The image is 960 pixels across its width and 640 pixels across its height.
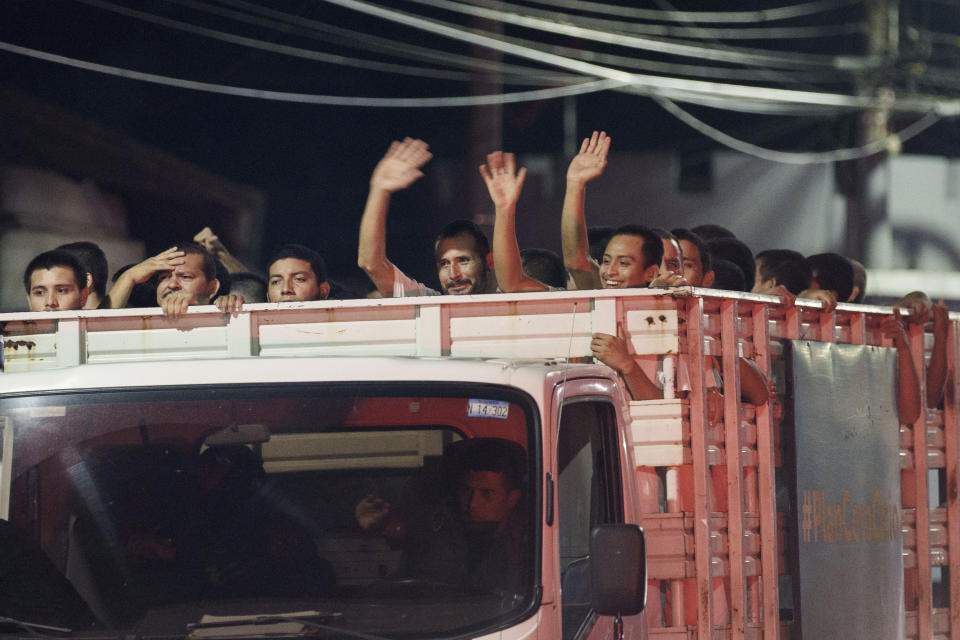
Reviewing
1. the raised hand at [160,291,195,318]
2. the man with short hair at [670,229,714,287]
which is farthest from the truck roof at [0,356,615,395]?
the man with short hair at [670,229,714,287]

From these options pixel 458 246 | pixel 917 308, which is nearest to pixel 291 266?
pixel 458 246

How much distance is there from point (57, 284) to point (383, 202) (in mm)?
1641

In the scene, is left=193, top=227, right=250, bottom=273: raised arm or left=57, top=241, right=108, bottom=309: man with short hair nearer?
left=57, top=241, right=108, bottom=309: man with short hair

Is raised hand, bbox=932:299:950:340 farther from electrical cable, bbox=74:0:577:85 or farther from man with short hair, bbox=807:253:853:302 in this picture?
electrical cable, bbox=74:0:577:85

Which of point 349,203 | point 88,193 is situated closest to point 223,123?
point 349,203

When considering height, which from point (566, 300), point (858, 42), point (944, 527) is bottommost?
point (944, 527)

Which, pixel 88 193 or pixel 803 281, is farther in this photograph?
pixel 88 193

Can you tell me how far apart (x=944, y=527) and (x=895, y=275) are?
23.4 metres

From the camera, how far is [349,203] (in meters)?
25.5

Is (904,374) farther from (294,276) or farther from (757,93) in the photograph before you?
(757,93)

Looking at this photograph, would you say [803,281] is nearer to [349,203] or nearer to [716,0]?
[349,203]

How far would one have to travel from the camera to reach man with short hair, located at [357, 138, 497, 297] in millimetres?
6695

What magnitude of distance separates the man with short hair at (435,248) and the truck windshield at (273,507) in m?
2.76

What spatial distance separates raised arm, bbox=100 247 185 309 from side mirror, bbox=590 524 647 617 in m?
3.25
